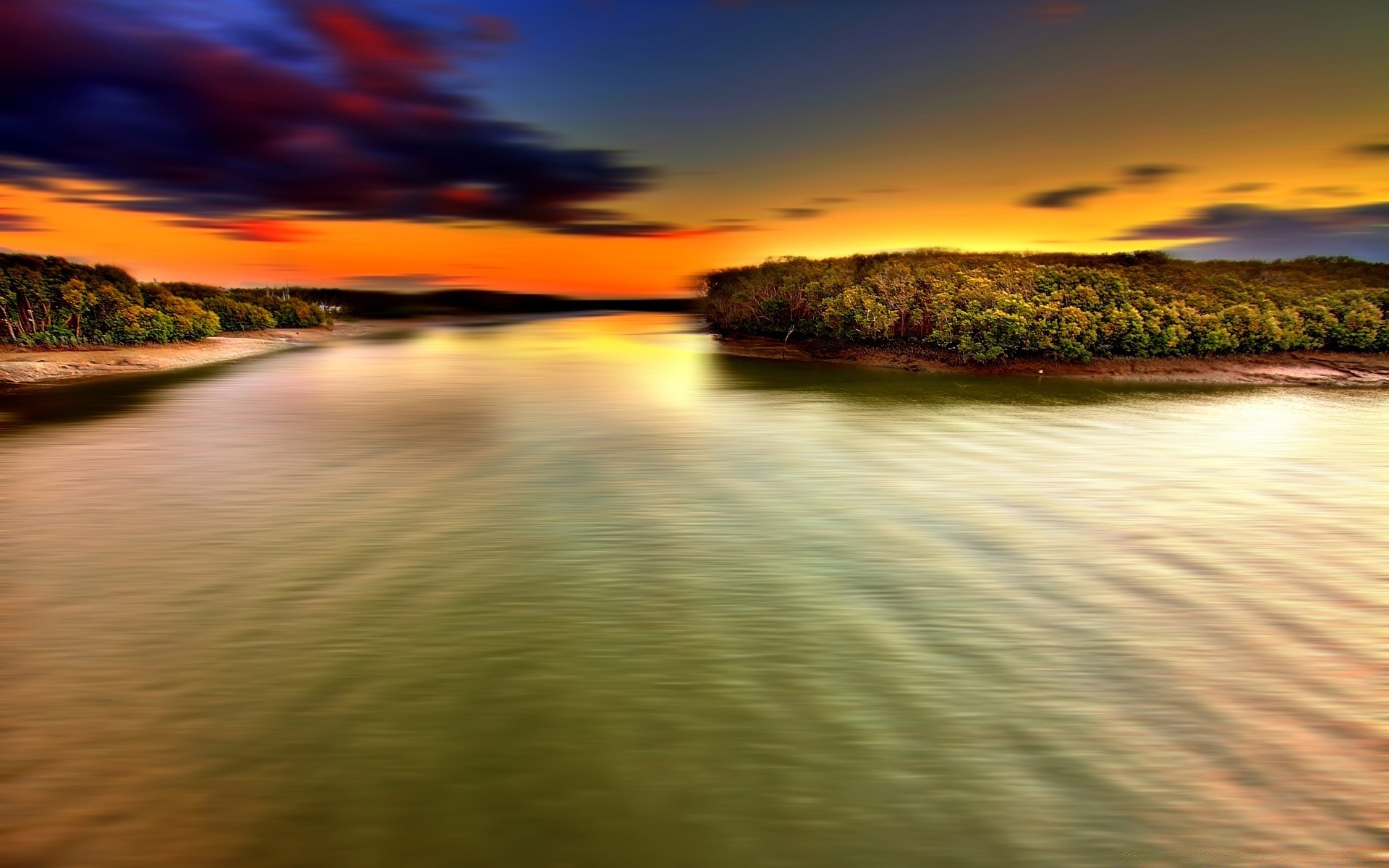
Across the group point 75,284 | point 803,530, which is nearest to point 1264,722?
point 803,530

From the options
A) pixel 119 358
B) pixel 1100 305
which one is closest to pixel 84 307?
pixel 119 358

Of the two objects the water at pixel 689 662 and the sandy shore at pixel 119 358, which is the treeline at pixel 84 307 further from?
the water at pixel 689 662

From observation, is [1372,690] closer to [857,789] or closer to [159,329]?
[857,789]

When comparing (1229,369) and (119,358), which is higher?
(1229,369)

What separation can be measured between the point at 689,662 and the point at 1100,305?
38.3 m

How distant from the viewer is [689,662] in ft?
20.4

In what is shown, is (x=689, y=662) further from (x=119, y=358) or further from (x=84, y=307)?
(x=84, y=307)

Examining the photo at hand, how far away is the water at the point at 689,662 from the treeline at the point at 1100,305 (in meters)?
22.1

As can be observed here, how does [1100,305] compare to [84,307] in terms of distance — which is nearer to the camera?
[1100,305]

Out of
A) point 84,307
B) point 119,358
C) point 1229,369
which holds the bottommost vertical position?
point 119,358

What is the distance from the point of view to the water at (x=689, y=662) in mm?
4066

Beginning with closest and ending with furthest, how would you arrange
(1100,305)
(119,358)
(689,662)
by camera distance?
(689,662) → (1100,305) → (119,358)

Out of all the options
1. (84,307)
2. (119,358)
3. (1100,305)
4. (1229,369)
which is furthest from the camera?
(84,307)

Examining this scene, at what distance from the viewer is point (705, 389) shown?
30.6 m
